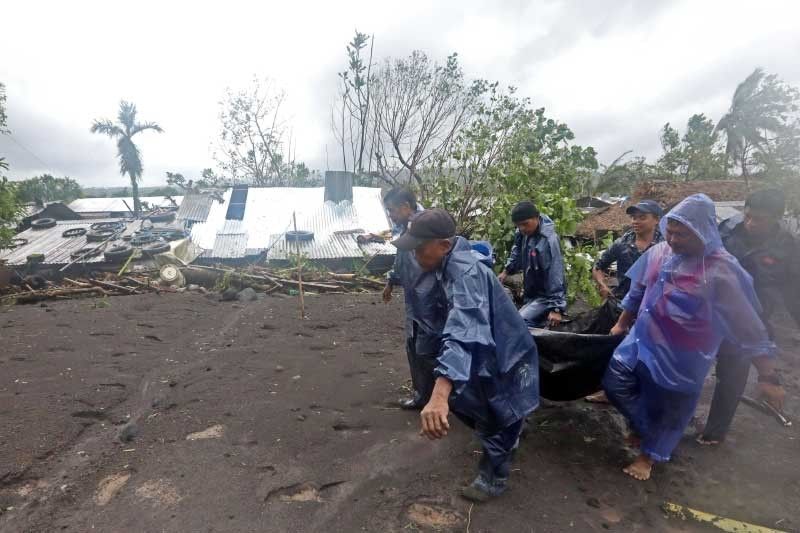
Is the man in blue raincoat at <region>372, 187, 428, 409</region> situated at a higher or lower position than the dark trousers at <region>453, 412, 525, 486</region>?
higher

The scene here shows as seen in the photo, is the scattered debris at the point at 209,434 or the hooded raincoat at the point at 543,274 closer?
the scattered debris at the point at 209,434

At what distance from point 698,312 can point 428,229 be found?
62.2 inches

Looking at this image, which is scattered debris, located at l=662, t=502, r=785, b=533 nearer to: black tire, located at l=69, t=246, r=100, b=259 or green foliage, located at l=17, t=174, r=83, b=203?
black tire, located at l=69, t=246, r=100, b=259

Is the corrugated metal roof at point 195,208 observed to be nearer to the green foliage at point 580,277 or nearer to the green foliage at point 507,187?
the green foliage at point 507,187

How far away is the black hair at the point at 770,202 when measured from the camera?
10.3 ft

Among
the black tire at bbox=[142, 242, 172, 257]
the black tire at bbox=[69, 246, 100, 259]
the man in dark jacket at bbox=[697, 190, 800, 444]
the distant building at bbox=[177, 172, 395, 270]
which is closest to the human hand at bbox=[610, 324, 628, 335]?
the man in dark jacket at bbox=[697, 190, 800, 444]

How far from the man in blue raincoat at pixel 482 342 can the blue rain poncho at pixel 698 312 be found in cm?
77

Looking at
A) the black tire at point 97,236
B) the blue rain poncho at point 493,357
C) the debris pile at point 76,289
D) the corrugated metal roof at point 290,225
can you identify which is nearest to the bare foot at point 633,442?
the blue rain poncho at point 493,357

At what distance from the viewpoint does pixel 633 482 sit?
106 inches

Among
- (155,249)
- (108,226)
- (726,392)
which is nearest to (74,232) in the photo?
(108,226)

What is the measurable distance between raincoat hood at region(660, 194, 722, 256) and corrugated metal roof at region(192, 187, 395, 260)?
10451mm

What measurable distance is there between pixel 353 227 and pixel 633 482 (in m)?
12.7

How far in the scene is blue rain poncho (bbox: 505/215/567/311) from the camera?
3.76 meters

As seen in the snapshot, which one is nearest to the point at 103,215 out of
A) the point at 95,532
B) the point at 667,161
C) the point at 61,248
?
the point at 61,248
